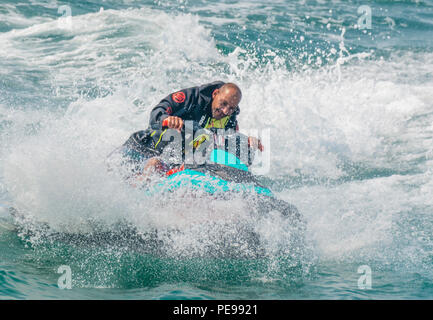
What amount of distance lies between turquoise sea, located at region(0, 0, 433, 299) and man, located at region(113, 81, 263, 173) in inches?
14.5

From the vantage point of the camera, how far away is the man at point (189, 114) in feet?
15.9

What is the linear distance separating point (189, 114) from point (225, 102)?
19.1 inches

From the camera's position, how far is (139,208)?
415 cm

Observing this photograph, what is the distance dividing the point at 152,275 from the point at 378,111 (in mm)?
6583

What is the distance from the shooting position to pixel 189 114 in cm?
519
